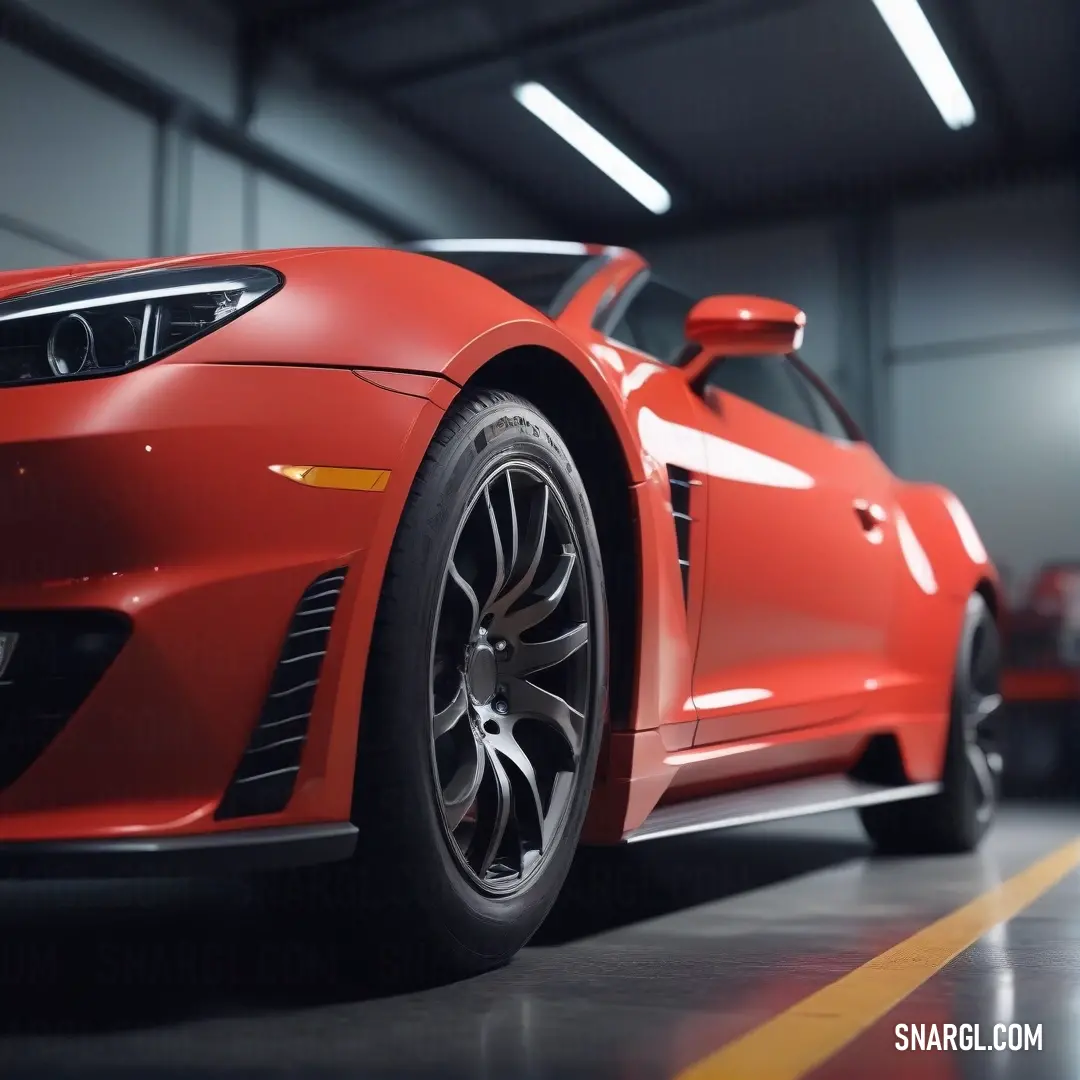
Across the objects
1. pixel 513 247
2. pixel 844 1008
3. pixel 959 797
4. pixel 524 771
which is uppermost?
pixel 513 247

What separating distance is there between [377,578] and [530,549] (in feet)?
1.63

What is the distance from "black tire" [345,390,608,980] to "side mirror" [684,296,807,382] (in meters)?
0.77

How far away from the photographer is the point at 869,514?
4227 millimetres

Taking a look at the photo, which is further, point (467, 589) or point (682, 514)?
point (682, 514)

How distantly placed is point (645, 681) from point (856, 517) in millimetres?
1427

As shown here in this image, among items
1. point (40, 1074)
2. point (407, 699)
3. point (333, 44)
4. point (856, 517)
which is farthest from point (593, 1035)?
point (333, 44)

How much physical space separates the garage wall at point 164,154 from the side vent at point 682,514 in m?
6.01

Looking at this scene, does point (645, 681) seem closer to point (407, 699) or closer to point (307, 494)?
point (407, 699)

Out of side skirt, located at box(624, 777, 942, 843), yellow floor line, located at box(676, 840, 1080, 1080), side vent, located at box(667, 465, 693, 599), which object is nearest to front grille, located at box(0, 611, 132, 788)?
yellow floor line, located at box(676, 840, 1080, 1080)

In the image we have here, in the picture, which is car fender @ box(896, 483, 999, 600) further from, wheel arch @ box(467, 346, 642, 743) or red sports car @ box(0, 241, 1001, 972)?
wheel arch @ box(467, 346, 642, 743)

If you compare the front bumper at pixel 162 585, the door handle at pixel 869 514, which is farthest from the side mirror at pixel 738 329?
the front bumper at pixel 162 585

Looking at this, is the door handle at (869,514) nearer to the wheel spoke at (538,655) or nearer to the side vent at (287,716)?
the wheel spoke at (538,655)

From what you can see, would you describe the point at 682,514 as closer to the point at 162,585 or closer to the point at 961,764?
the point at 162,585

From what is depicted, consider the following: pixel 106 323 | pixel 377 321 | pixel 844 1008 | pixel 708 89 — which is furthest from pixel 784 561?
pixel 708 89
